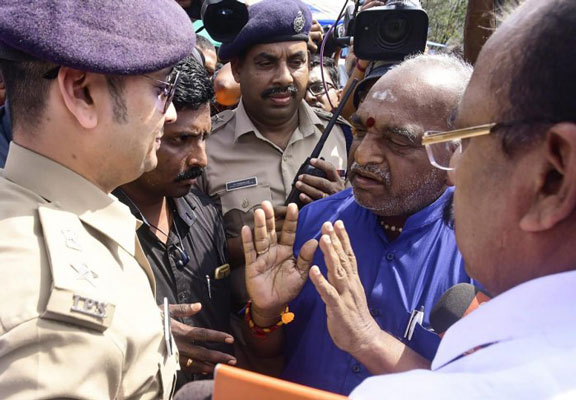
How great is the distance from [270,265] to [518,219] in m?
1.09

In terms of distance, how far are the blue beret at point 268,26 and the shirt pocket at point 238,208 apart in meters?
0.78

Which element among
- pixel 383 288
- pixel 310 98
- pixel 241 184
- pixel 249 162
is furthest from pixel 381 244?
pixel 310 98

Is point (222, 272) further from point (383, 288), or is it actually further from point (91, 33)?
point (91, 33)

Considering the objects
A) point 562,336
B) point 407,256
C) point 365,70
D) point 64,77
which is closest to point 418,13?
point 365,70

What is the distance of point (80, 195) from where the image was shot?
1.24 meters

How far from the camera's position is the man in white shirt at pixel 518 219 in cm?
69

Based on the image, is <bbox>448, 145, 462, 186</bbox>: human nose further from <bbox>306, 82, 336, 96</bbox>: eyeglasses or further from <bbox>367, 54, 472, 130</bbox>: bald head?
<bbox>306, 82, 336, 96</bbox>: eyeglasses

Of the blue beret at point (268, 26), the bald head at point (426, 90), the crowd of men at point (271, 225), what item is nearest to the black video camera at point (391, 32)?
the crowd of men at point (271, 225)

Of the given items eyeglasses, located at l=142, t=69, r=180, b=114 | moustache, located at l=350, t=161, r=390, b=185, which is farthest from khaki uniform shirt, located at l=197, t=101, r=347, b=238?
eyeglasses, located at l=142, t=69, r=180, b=114

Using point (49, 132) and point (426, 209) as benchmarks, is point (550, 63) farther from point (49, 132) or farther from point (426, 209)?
point (426, 209)

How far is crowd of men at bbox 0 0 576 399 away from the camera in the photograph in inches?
30.7

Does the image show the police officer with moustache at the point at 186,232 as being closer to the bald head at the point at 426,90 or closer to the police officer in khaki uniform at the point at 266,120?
the police officer in khaki uniform at the point at 266,120

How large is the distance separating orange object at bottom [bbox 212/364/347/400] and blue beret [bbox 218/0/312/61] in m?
2.10

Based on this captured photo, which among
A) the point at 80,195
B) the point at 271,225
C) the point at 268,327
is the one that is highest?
the point at 80,195
